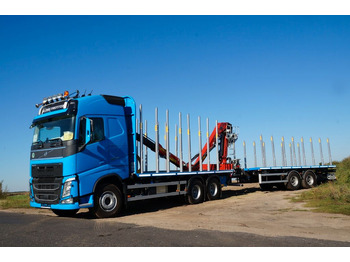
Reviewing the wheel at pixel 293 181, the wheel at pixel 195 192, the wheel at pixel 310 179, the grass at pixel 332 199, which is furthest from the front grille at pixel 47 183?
the wheel at pixel 310 179

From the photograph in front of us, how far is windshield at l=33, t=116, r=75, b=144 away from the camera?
31.4 ft

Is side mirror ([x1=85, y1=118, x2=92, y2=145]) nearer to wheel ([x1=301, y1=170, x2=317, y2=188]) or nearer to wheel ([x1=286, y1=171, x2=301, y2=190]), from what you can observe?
wheel ([x1=286, y1=171, x2=301, y2=190])

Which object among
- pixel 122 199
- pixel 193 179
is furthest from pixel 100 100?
pixel 193 179

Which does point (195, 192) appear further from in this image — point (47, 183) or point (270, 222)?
point (47, 183)

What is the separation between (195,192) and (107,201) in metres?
4.59

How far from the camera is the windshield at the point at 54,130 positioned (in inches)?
377

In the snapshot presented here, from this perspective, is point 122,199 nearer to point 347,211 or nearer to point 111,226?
point 111,226

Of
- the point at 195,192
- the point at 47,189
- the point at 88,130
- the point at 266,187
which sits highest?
the point at 88,130

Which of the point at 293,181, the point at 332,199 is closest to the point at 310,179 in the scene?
the point at 293,181

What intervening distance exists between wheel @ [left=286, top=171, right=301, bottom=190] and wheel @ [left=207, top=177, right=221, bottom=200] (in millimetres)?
5608

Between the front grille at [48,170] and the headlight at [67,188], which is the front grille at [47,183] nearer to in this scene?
the front grille at [48,170]

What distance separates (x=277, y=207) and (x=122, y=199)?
17.8ft

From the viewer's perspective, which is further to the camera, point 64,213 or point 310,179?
point 310,179

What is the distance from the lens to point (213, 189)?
1448 centimetres
